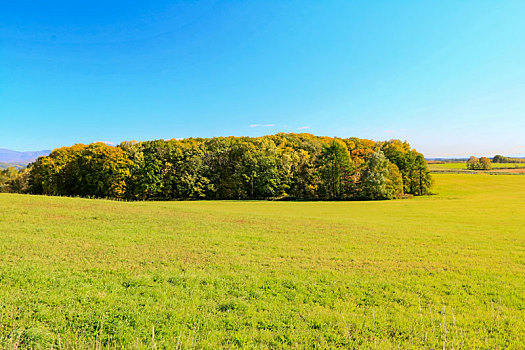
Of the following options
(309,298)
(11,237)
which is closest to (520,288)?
(309,298)

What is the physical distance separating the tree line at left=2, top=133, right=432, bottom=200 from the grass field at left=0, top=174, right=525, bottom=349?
133 feet

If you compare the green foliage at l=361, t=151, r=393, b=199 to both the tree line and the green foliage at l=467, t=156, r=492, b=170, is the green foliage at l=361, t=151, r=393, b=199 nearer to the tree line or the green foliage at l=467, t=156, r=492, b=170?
the tree line

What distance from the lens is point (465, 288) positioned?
8141 millimetres

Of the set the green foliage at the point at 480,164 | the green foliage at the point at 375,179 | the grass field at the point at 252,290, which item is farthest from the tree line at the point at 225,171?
the green foliage at the point at 480,164

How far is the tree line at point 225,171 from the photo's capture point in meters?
53.1

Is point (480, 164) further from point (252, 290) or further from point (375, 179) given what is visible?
point (252, 290)

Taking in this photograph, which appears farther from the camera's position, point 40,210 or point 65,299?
point 40,210

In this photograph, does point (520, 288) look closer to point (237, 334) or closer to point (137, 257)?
point (237, 334)

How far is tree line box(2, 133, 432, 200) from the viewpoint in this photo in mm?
53094

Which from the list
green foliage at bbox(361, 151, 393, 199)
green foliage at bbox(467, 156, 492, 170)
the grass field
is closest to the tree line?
green foliage at bbox(361, 151, 393, 199)

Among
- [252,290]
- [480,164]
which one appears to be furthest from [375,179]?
[480,164]

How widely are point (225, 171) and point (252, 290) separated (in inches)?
2131

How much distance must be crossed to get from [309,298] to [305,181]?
2075 inches

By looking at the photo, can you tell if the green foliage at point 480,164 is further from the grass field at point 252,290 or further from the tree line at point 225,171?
the grass field at point 252,290
